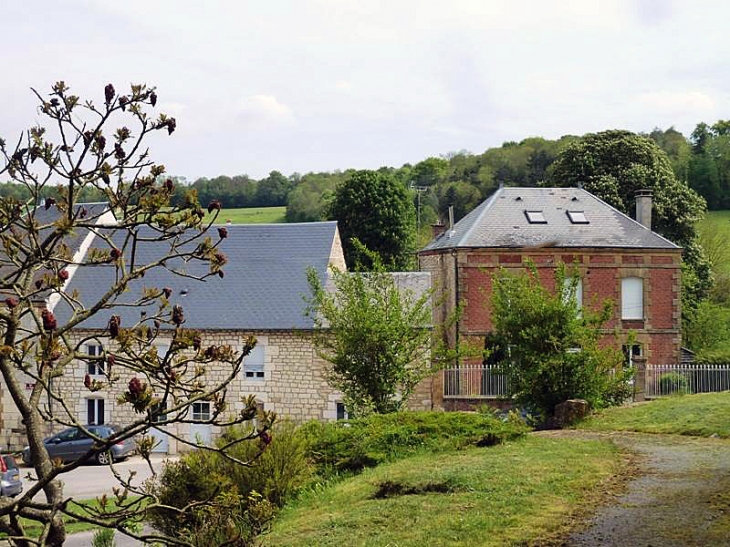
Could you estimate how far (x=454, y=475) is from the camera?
1089 cm

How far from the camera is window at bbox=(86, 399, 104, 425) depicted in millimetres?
27391

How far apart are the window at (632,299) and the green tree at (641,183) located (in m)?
7.79

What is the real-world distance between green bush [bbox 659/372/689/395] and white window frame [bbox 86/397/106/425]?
16860 millimetres

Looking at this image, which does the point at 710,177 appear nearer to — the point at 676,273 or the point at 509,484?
the point at 676,273

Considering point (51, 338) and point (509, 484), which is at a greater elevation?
point (51, 338)

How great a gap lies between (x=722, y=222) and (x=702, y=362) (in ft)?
103

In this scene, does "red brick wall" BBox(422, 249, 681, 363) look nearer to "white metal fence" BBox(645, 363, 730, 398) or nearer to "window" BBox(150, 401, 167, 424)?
"white metal fence" BBox(645, 363, 730, 398)

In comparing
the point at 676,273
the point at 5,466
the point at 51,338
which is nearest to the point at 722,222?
the point at 676,273

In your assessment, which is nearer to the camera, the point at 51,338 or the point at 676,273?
the point at 51,338

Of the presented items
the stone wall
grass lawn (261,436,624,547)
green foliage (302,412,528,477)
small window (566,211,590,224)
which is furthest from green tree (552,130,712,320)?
grass lawn (261,436,624,547)

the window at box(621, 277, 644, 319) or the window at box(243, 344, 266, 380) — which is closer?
the window at box(243, 344, 266, 380)

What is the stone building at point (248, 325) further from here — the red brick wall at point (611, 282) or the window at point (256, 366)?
the red brick wall at point (611, 282)

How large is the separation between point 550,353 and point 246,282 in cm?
1353

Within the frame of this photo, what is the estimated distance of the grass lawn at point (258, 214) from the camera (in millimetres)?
63469
